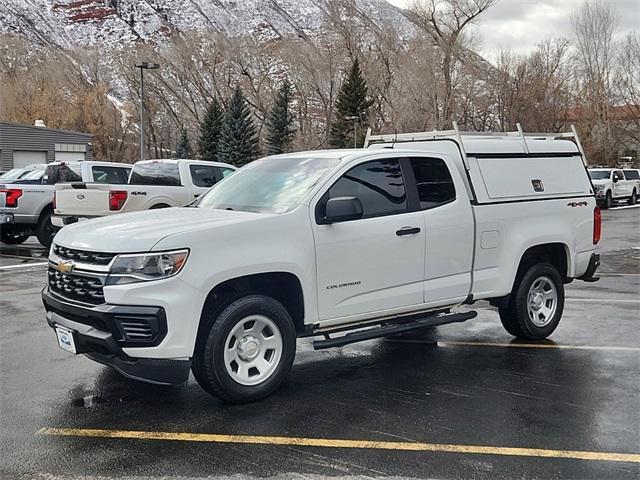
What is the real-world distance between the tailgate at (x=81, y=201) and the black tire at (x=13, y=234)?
9.04ft

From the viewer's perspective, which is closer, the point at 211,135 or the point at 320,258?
the point at 320,258

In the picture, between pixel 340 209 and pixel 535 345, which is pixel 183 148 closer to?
pixel 535 345

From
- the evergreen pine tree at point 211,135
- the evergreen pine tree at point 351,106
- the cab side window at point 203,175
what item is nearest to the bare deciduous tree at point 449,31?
the evergreen pine tree at point 351,106

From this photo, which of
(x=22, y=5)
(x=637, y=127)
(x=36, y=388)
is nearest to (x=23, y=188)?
(x=36, y=388)

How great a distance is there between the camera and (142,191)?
45.2 feet

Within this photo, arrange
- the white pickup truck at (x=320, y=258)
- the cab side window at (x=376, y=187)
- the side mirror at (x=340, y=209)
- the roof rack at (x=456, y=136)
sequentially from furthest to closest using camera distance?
the roof rack at (x=456, y=136) → the cab side window at (x=376, y=187) → the side mirror at (x=340, y=209) → the white pickup truck at (x=320, y=258)

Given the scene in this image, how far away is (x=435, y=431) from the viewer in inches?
179

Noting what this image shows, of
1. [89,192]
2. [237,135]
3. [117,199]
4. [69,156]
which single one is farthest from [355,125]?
[89,192]

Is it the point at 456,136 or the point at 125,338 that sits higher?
the point at 456,136

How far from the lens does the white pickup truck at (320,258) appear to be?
15.3 feet

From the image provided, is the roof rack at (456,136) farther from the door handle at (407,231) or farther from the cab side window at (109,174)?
the cab side window at (109,174)

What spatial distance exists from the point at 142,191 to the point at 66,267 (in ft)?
29.8

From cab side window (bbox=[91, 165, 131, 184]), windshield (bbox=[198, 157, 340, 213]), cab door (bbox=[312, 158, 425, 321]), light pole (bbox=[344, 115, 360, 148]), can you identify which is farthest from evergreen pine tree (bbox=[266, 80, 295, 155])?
cab door (bbox=[312, 158, 425, 321])

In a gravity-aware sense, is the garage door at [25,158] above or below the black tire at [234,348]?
above
